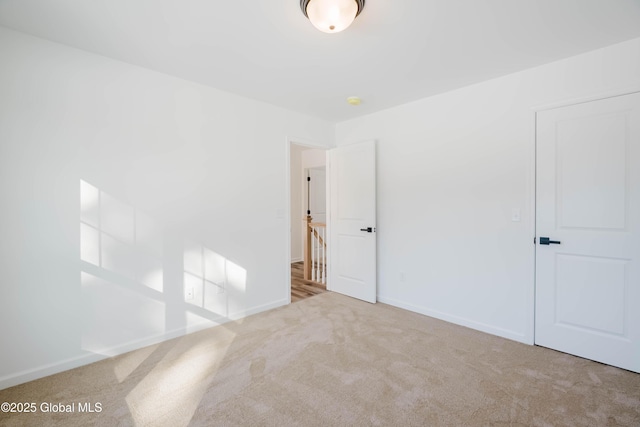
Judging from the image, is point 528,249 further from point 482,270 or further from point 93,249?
point 93,249

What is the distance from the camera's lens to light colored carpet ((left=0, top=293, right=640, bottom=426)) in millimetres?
1718

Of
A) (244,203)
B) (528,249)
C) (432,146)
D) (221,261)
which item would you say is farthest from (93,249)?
(528,249)

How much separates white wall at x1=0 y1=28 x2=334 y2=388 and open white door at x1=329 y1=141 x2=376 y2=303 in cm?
120

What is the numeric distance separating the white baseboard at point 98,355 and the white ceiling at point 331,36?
95.9 inches

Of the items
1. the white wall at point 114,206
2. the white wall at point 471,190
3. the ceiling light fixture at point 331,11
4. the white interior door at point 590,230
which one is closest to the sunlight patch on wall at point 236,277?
the white wall at point 114,206

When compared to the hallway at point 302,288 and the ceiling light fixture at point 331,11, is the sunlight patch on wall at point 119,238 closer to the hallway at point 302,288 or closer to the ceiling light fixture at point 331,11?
the hallway at point 302,288

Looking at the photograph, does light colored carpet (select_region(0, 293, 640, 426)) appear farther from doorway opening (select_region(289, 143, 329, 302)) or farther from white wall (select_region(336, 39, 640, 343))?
doorway opening (select_region(289, 143, 329, 302))

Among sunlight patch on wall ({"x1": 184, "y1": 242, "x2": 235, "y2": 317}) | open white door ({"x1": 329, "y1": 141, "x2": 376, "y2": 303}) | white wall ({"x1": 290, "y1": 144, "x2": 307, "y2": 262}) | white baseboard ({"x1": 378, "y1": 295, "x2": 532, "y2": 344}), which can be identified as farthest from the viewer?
white wall ({"x1": 290, "y1": 144, "x2": 307, "y2": 262})

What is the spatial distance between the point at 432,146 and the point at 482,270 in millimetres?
1434

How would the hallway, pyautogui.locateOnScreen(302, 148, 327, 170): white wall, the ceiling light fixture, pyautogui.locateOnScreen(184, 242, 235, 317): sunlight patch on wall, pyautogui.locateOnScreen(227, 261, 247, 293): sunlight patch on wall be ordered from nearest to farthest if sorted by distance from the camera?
the ceiling light fixture → pyautogui.locateOnScreen(184, 242, 235, 317): sunlight patch on wall → pyautogui.locateOnScreen(227, 261, 247, 293): sunlight patch on wall → the hallway → pyautogui.locateOnScreen(302, 148, 327, 170): white wall

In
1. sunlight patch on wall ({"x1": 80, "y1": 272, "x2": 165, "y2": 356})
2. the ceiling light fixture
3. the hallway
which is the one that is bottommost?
the hallway

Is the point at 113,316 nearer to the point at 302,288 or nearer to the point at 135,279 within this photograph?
the point at 135,279

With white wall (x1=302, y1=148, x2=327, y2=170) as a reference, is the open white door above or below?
below

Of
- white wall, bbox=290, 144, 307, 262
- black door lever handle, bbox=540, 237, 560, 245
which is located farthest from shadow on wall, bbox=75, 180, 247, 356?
white wall, bbox=290, 144, 307, 262
